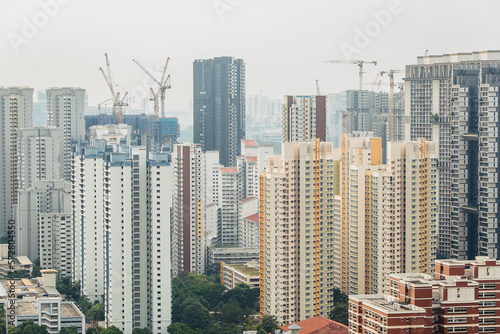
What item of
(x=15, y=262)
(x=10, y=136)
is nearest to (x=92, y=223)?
(x=15, y=262)

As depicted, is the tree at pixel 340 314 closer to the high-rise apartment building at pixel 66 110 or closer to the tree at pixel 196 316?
the tree at pixel 196 316

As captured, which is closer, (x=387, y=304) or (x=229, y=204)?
(x=387, y=304)

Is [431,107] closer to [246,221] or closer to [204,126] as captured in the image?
[246,221]

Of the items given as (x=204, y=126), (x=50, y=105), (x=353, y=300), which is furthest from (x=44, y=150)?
(x=353, y=300)

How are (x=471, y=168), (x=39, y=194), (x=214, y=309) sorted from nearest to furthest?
(x=214, y=309) → (x=471, y=168) → (x=39, y=194)

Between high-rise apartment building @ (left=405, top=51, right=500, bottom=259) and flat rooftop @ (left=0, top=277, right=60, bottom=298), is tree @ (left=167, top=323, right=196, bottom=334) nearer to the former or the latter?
flat rooftop @ (left=0, top=277, right=60, bottom=298)

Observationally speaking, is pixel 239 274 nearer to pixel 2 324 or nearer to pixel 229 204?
pixel 2 324

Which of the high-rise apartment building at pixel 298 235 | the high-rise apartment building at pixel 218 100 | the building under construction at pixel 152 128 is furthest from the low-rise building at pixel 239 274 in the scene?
the high-rise apartment building at pixel 218 100
